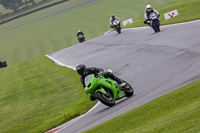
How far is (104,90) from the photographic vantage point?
40.8ft

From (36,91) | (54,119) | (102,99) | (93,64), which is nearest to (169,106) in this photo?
(102,99)

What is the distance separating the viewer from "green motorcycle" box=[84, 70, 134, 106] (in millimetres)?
12359

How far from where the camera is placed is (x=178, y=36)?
22.4 meters

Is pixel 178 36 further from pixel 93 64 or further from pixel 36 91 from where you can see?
pixel 36 91

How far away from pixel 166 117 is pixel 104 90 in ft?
14.3

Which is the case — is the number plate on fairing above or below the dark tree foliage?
above

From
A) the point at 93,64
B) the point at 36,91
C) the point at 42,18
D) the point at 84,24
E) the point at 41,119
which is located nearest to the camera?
the point at 41,119

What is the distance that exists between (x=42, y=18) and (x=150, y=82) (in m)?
86.3

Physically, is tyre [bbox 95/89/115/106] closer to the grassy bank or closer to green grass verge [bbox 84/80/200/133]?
green grass verge [bbox 84/80/200/133]

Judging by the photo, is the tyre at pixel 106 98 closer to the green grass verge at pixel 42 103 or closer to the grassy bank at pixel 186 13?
the green grass verge at pixel 42 103

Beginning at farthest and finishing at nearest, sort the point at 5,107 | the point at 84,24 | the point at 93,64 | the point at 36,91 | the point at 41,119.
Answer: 1. the point at 84,24
2. the point at 93,64
3. the point at 36,91
4. the point at 5,107
5. the point at 41,119

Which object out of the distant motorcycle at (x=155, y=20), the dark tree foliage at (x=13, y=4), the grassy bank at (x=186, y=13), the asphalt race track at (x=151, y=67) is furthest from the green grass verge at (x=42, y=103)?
the dark tree foliage at (x=13, y=4)

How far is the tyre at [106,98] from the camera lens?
12292 mm

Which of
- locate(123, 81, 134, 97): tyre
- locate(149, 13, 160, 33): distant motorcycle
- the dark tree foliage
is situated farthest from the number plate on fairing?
the dark tree foliage
